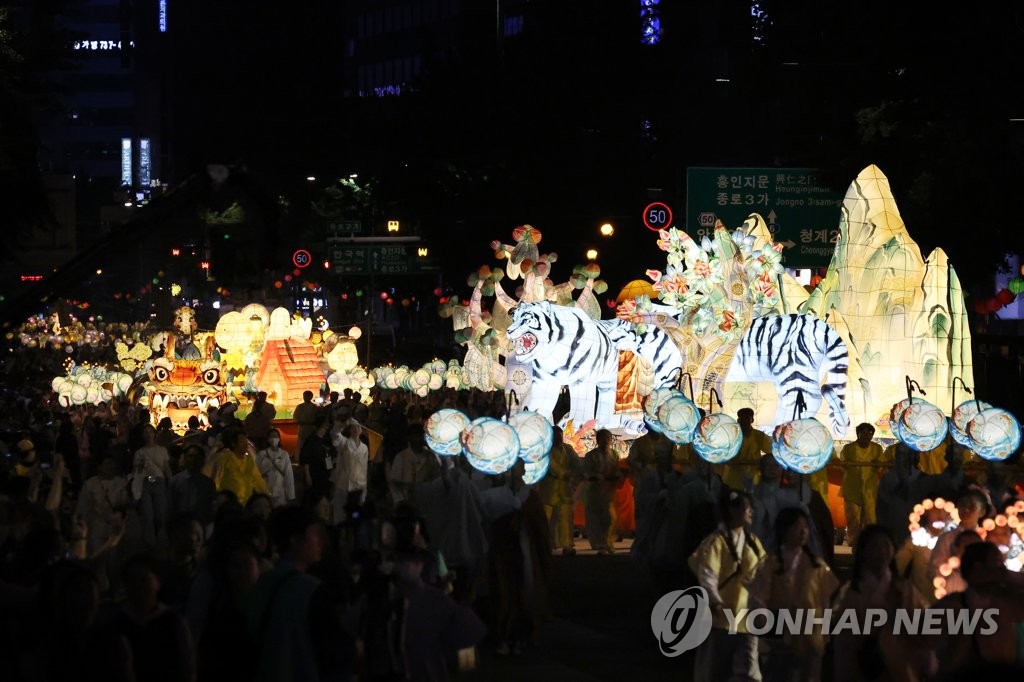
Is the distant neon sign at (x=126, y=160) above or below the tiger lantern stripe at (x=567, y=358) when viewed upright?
above

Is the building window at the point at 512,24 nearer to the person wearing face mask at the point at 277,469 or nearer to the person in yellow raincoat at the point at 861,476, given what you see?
the person in yellow raincoat at the point at 861,476

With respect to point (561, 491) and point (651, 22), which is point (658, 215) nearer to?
point (561, 491)

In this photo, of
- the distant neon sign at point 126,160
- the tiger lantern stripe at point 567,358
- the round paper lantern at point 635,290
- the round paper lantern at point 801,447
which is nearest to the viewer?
the round paper lantern at point 801,447

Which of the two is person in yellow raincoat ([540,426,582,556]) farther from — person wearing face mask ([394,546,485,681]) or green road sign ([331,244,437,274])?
green road sign ([331,244,437,274])

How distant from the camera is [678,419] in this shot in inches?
586

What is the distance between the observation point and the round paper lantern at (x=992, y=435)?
Result: 46.2 feet

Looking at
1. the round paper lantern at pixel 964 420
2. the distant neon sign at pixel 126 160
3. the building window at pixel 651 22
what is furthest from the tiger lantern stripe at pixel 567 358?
the distant neon sign at pixel 126 160

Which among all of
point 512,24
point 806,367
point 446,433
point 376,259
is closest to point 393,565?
point 446,433

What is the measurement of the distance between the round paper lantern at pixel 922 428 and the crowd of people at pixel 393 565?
0.25 metres

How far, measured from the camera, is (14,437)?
18.6 meters

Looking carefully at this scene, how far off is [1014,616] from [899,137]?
73.7 feet

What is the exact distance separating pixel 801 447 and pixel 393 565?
5773 mm

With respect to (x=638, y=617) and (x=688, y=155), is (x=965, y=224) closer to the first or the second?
(x=638, y=617)

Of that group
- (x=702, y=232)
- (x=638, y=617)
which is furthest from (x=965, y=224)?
(x=638, y=617)
